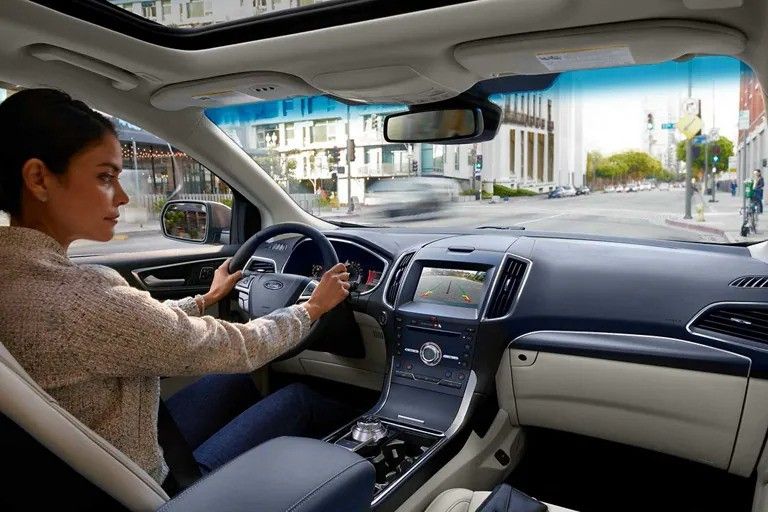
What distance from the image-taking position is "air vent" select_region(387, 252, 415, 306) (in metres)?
2.67

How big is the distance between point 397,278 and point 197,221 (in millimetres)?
1549

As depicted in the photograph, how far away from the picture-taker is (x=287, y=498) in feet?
3.50

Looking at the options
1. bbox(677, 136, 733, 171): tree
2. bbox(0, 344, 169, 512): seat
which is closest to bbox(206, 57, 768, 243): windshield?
bbox(677, 136, 733, 171): tree

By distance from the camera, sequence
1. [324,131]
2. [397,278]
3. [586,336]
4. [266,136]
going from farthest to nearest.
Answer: [324,131]
[266,136]
[397,278]
[586,336]

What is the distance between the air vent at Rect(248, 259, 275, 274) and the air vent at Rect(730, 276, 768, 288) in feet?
6.51

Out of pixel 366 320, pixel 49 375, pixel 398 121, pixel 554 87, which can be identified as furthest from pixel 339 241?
pixel 49 375

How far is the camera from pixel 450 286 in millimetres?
2580

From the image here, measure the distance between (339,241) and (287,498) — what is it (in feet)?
6.70

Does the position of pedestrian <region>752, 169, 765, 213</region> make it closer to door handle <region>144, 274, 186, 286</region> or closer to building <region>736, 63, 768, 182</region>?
building <region>736, 63, 768, 182</region>

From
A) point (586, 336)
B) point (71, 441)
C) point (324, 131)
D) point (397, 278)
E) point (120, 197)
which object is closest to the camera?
point (71, 441)

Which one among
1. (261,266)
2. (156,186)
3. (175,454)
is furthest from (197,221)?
(175,454)

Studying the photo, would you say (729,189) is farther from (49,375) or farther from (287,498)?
(49,375)

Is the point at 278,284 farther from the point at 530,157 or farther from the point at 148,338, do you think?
the point at 530,157

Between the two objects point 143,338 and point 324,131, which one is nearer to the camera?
point 143,338
